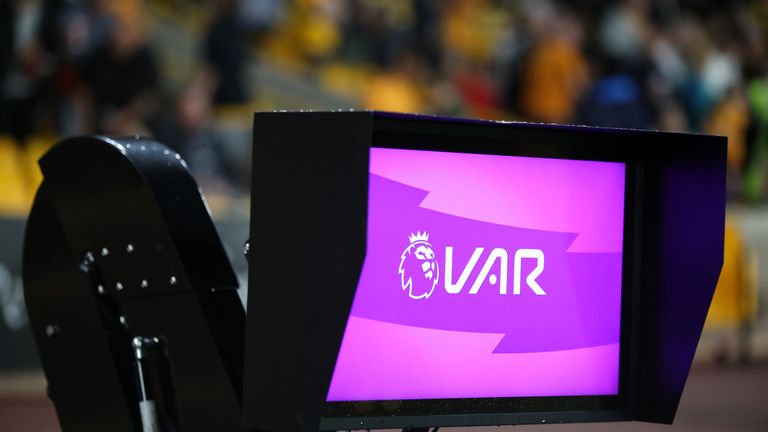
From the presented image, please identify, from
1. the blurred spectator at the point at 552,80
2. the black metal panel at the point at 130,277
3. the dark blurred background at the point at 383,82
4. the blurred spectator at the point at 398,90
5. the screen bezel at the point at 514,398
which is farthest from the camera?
the blurred spectator at the point at 552,80

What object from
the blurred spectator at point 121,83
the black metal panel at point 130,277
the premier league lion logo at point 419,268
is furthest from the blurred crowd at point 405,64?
the premier league lion logo at point 419,268

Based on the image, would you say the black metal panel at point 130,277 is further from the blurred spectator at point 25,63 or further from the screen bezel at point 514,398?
the blurred spectator at point 25,63

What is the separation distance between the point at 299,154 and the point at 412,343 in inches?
18.3

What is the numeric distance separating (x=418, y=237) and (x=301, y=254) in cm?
30

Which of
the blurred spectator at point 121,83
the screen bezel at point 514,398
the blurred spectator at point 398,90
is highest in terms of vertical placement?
the blurred spectator at point 398,90

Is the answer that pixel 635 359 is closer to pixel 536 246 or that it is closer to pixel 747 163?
pixel 536 246

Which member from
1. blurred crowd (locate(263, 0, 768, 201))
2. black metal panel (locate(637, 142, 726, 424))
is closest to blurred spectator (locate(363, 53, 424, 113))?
blurred crowd (locate(263, 0, 768, 201))

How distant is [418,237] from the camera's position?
99.2 inches

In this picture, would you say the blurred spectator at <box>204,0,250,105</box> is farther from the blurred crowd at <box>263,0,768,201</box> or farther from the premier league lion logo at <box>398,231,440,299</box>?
the premier league lion logo at <box>398,231,440,299</box>

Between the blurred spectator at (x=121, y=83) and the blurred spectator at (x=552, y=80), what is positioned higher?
the blurred spectator at (x=552, y=80)

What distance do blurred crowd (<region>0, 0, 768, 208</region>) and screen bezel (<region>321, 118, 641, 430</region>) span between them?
634cm

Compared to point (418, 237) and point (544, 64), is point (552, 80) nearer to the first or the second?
point (544, 64)

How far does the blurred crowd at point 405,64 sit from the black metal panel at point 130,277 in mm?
5851

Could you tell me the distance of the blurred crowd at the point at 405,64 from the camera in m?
8.98
